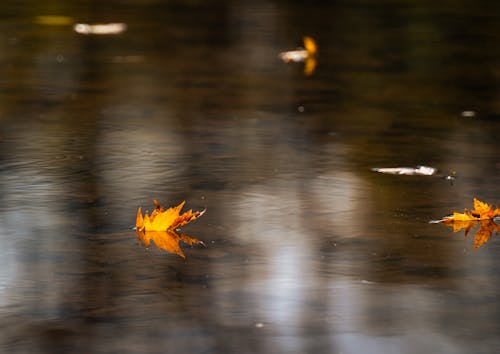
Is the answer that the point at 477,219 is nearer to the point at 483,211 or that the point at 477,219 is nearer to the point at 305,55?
the point at 483,211

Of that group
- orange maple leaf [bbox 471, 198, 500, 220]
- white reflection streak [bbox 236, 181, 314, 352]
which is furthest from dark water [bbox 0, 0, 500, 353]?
orange maple leaf [bbox 471, 198, 500, 220]

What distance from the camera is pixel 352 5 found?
1248cm

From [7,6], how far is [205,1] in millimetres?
1818

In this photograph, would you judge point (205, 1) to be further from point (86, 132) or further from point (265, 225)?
point (265, 225)

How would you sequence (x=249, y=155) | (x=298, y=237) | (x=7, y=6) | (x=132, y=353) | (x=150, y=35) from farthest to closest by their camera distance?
(x=7, y=6), (x=150, y=35), (x=249, y=155), (x=298, y=237), (x=132, y=353)

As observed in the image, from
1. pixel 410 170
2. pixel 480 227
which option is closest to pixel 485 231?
pixel 480 227

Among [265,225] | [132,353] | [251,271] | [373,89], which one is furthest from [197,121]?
→ [132,353]

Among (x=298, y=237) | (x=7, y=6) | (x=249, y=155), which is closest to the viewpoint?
(x=298, y=237)

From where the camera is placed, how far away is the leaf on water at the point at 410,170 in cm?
606

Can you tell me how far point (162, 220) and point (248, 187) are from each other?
75cm

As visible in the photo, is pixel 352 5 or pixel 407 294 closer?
pixel 407 294

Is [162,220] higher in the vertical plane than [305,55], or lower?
higher

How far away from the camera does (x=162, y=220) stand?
508cm

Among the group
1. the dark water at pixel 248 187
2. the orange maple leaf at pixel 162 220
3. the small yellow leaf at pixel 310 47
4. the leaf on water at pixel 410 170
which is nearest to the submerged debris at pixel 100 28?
the dark water at pixel 248 187
